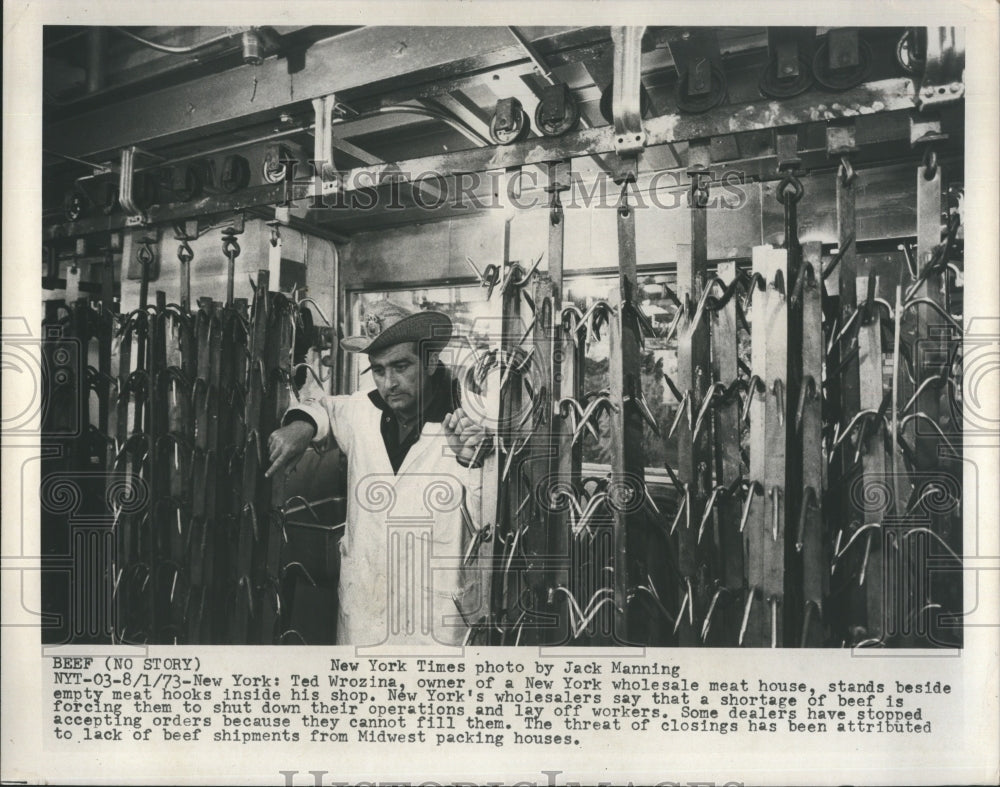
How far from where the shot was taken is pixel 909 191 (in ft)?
4.02

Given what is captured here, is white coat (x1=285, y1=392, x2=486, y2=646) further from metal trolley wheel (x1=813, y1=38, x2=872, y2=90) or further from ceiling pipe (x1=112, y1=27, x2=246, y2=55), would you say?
metal trolley wheel (x1=813, y1=38, x2=872, y2=90)

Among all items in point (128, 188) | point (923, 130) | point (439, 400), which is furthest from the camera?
point (128, 188)

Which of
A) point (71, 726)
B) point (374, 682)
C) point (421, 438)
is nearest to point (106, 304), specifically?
point (421, 438)

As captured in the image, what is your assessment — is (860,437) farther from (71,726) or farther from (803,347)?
(71,726)

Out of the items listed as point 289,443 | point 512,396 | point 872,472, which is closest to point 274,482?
point 289,443

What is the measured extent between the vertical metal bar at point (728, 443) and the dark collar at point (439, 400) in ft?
1.62

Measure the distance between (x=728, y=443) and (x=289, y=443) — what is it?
0.85 m

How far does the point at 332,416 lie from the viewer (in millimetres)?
1367

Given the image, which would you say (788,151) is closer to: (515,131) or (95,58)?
(515,131)

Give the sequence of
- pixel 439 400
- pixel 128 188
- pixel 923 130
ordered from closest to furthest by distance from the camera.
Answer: pixel 923 130, pixel 439 400, pixel 128 188

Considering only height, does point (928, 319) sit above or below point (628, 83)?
below

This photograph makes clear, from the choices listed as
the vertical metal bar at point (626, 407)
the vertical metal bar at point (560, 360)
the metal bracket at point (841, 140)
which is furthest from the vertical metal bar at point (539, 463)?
the metal bracket at point (841, 140)

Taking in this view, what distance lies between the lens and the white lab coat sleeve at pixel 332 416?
136cm
